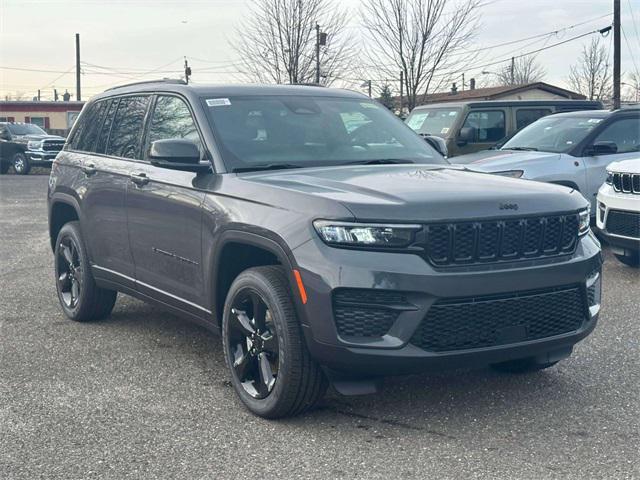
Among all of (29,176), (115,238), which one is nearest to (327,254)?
(115,238)

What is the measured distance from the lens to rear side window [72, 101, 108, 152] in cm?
665

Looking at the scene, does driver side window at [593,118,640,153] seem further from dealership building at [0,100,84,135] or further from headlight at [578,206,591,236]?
dealership building at [0,100,84,135]

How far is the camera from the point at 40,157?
27.7 m

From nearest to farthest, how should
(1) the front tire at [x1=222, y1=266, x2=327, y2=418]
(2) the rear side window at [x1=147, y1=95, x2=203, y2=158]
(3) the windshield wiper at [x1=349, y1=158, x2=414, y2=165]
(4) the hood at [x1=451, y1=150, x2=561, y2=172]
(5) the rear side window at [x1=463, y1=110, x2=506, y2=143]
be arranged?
1. (1) the front tire at [x1=222, y1=266, x2=327, y2=418]
2. (3) the windshield wiper at [x1=349, y1=158, x2=414, y2=165]
3. (2) the rear side window at [x1=147, y1=95, x2=203, y2=158]
4. (4) the hood at [x1=451, y1=150, x2=561, y2=172]
5. (5) the rear side window at [x1=463, y1=110, x2=506, y2=143]

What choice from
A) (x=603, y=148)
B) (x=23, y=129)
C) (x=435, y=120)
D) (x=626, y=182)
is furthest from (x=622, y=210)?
(x=23, y=129)

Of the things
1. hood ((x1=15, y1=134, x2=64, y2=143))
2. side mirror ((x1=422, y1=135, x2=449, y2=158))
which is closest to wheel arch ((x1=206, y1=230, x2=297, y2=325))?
side mirror ((x1=422, y1=135, x2=449, y2=158))

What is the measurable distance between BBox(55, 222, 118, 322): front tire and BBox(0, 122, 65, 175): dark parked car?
2157 centimetres

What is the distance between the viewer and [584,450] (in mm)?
3957

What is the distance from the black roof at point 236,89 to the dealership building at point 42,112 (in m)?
56.9

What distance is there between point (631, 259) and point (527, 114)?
5852 millimetres

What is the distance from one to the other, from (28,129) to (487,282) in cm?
2792

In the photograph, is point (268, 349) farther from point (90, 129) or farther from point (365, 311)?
point (90, 129)

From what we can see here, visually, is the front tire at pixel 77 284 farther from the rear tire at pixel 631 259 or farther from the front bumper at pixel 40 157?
the front bumper at pixel 40 157

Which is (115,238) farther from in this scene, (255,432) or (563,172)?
(563,172)
